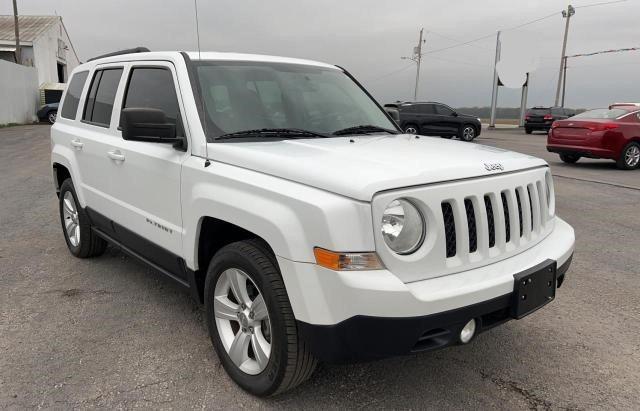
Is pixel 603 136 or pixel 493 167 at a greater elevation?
pixel 493 167

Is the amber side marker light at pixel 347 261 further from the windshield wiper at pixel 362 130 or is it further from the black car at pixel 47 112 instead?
the black car at pixel 47 112

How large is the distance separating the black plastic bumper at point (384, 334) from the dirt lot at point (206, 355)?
0.55 meters

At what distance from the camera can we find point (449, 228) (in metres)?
2.38

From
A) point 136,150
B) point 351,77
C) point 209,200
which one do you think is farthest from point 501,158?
point 136,150

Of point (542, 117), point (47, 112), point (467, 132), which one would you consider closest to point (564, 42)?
point (542, 117)

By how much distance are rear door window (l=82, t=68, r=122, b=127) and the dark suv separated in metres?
17.2

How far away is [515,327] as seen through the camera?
11.8 ft

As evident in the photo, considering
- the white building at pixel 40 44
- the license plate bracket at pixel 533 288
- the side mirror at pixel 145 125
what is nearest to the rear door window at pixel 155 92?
the side mirror at pixel 145 125

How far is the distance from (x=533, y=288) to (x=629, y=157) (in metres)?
11.9

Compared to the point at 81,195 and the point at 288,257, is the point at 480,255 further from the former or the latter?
the point at 81,195

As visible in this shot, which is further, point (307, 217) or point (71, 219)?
point (71, 219)

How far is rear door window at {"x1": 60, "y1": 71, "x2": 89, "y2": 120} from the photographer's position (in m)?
4.79

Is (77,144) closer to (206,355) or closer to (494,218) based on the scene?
(206,355)

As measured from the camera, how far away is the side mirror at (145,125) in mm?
2896
